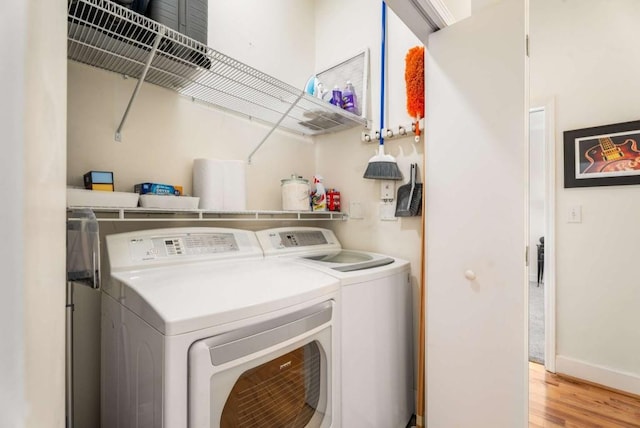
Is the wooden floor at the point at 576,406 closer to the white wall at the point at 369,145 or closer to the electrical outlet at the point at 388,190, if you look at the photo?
the white wall at the point at 369,145

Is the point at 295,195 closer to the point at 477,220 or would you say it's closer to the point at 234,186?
the point at 234,186

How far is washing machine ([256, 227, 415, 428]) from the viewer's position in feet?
3.99

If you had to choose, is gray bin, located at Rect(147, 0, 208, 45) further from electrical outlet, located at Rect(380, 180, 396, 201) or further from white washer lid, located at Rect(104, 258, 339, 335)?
electrical outlet, located at Rect(380, 180, 396, 201)

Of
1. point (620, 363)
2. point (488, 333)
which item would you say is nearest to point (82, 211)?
point (488, 333)

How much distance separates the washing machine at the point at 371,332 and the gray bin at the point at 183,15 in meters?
1.03

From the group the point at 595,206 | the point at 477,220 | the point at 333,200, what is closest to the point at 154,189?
the point at 333,200

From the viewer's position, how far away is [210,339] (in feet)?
2.52

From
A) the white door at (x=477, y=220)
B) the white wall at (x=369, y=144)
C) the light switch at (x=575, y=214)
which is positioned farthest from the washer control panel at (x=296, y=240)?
the light switch at (x=575, y=214)

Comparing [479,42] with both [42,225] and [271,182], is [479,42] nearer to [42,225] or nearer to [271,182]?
[271,182]

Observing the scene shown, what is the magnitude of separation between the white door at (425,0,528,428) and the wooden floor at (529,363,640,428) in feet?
2.51

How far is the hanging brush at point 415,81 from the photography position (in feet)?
5.20

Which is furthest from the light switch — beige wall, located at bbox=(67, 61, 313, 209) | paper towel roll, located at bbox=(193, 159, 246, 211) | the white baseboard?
paper towel roll, located at bbox=(193, 159, 246, 211)

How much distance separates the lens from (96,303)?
1.24 meters

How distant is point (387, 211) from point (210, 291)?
48.8 inches
